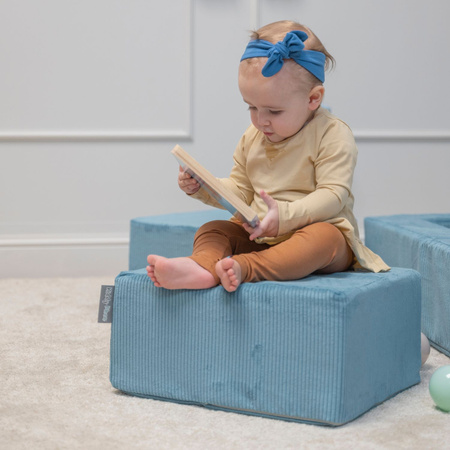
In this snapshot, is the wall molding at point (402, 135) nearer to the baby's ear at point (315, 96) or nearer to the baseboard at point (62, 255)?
the baseboard at point (62, 255)

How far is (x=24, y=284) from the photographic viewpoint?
273 centimetres

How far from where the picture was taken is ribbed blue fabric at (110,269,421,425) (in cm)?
129

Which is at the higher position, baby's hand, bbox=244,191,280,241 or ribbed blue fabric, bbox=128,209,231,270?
baby's hand, bbox=244,191,280,241

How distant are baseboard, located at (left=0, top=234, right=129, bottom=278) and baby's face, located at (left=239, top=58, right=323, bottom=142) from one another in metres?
1.58

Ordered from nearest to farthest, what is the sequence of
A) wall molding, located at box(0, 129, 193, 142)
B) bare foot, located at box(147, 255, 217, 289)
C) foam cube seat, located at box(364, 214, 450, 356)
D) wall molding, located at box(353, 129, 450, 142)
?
1. bare foot, located at box(147, 255, 217, 289)
2. foam cube seat, located at box(364, 214, 450, 356)
3. wall molding, located at box(0, 129, 193, 142)
4. wall molding, located at box(353, 129, 450, 142)

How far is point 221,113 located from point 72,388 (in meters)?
1.70

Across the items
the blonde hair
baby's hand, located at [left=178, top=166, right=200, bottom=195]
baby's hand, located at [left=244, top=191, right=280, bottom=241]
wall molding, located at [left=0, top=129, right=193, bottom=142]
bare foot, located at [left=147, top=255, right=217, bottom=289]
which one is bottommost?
bare foot, located at [left=147, top=255, right=217, bottom=289]

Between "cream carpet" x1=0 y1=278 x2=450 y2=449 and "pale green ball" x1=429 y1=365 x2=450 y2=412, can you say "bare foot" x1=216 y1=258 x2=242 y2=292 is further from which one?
"pale green ball" x1=429 y1=365 x2=450 y2=412

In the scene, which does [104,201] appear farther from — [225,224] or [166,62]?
[225,224]

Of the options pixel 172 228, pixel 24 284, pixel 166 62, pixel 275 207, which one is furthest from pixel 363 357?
pixel 166 62

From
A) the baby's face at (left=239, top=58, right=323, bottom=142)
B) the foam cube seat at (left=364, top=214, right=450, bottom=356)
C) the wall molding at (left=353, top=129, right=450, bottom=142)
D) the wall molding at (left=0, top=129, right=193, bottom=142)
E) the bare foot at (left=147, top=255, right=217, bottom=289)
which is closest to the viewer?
the bare foot at (left=147, top=255, right=217, bottom=289)

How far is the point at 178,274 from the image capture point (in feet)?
4.45

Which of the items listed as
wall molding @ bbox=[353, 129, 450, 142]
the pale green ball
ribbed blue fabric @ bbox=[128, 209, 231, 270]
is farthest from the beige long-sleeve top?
wall molding @ bbox=[353, 129, 450, 142]

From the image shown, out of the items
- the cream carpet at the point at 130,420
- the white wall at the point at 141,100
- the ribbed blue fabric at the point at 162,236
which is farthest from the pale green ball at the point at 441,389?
the white wall at the point at 141,100
